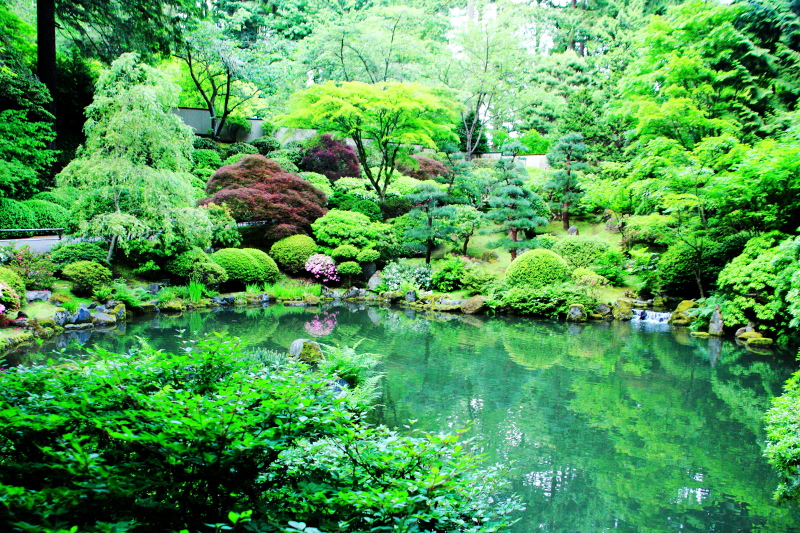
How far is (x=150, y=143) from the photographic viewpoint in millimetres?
11539

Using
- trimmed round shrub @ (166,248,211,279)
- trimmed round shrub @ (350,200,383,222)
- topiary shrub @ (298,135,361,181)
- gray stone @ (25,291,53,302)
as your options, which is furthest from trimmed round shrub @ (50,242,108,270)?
topiary shrub @ (298,135,361,181)

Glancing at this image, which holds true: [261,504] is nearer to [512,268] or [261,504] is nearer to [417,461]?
[417,461]

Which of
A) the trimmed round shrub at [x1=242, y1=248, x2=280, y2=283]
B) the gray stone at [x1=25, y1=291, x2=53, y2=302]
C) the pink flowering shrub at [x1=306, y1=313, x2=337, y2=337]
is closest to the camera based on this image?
the gray stone at [x1=25, y1=291, x2=53, y2=302]

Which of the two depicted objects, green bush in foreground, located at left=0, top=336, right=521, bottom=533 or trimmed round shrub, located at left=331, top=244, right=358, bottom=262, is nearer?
green bush in foreground, located at left=0, top=336, right=521, bottom=533

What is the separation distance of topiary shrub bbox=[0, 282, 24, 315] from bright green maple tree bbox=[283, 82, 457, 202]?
9.52m

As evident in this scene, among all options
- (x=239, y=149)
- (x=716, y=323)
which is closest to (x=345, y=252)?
(x=239, y=149)

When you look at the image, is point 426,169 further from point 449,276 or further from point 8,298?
point 8,298

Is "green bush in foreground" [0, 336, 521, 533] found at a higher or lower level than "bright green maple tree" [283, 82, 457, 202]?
lower

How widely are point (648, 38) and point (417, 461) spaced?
1540cm

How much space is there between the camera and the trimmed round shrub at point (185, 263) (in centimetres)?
1256

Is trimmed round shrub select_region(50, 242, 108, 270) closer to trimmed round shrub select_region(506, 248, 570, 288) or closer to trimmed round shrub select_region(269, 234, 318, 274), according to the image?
trimmed round shrub select_region(269, 234, 318, 274)

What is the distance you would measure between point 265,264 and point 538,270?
24.6 ft

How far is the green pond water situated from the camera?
13.0ft

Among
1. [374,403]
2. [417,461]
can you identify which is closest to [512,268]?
[374,403]
